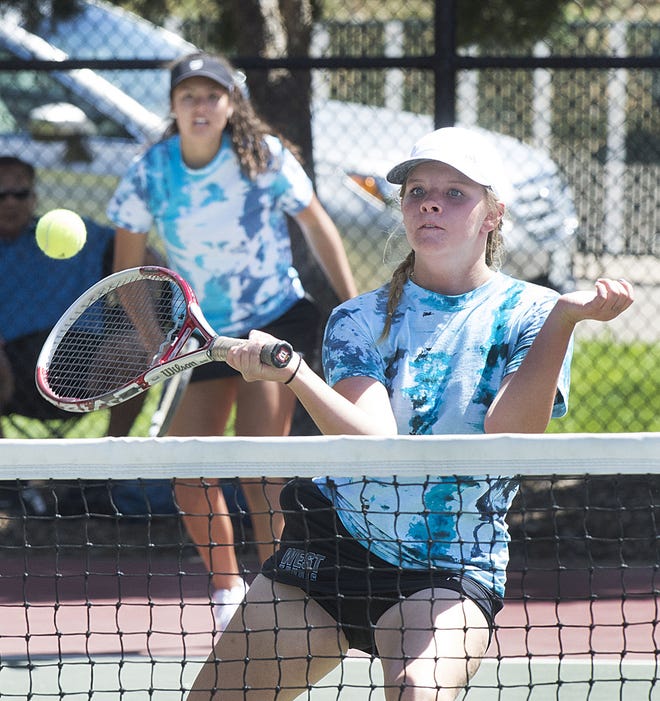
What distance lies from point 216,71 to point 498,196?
1.87 meters

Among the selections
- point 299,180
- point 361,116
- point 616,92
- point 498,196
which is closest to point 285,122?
point 361,116

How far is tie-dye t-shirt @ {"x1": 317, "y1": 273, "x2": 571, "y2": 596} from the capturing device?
2.44 metres

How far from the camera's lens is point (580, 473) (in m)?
2.46

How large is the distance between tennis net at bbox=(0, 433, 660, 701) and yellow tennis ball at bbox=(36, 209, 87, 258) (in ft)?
2.48

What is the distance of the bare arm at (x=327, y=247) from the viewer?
428 cm

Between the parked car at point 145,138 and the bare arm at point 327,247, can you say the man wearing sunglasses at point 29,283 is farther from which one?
the bare arm at point 327,247

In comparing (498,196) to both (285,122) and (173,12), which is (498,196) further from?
(173,12)

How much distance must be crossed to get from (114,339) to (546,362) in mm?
1557

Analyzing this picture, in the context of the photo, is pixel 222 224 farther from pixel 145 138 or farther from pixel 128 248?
pixel 145 138

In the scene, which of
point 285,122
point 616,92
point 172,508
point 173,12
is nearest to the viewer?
point 172,508

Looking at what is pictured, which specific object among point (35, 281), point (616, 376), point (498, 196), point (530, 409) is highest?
point (498, 196)

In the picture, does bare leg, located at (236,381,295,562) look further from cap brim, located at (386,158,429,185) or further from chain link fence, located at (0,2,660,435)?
cap brim, located at (386,158,429,185)

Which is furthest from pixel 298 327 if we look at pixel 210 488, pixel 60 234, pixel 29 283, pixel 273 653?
pixel 273 653

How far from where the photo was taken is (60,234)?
390 cm
